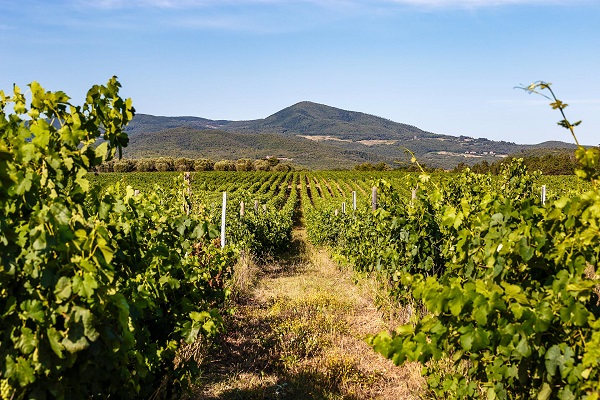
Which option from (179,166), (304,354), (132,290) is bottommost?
(179,166)

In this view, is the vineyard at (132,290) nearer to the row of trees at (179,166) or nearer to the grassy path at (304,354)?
the grassy path at (304,354)

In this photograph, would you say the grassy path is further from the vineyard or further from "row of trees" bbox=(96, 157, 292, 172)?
"row of trees" bbox=(96, 157, 292, 172)

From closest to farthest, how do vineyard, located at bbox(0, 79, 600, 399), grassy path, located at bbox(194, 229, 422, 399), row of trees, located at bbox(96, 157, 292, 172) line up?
vineyard, located at bbox(0, 79, 600, 399), grassy path, located at bbox(194, 229, 422, 399), row of trees, located at bbox(96, 157, 292, 172)

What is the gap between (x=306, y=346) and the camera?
5.33 meters

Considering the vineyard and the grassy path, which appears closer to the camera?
the vineyard

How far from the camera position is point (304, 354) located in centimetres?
527

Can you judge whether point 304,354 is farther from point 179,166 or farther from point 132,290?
point 179,166

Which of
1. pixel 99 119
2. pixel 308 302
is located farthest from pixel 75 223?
pixel 308 302

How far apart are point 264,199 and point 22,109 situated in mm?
28553

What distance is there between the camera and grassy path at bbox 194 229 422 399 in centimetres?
441

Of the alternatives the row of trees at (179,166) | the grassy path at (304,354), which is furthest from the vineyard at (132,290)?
the row of trees at (179,166)

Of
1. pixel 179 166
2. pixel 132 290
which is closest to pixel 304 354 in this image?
pixel 132 290

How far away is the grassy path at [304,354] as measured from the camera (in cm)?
441

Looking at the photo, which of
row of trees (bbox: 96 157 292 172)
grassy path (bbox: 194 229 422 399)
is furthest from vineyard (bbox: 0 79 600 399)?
row of trees (bbox: 96 157 292 172)
